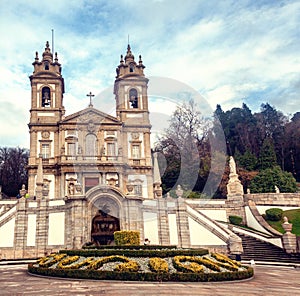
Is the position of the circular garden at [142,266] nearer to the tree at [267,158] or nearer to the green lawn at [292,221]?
the green lawn at [292,221]

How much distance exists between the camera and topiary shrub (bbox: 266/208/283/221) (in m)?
24.8

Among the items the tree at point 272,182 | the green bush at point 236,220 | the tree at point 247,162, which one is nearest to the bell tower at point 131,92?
the tree at point 272,182

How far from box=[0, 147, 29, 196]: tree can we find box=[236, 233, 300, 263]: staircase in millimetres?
36415

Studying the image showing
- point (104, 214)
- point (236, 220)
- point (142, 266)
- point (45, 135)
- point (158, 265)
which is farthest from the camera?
point (45, 135)

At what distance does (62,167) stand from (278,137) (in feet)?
118

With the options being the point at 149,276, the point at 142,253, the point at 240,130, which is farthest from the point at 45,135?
the point at 240,130

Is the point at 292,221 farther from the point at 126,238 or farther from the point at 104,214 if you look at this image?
the point at 126,238

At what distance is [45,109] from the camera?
36219 mm

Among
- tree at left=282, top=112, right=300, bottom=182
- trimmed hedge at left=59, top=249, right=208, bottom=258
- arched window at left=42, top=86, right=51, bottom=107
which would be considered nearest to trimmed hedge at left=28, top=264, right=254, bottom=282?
trimmed hedge at left=59, top=249, right=208, bottom=258

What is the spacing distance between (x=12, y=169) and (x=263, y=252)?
44.1m

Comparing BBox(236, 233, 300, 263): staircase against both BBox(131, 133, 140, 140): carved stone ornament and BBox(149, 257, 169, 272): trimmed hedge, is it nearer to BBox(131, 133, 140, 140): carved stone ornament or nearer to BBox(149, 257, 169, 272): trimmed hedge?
BBox(149, 257, 169, 272): trimmed hedge

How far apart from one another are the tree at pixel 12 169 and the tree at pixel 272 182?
105ft

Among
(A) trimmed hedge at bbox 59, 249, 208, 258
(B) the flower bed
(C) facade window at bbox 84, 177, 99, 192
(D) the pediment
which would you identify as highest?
(D) the pediment

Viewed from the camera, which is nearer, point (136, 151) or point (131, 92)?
point (136, 151)
